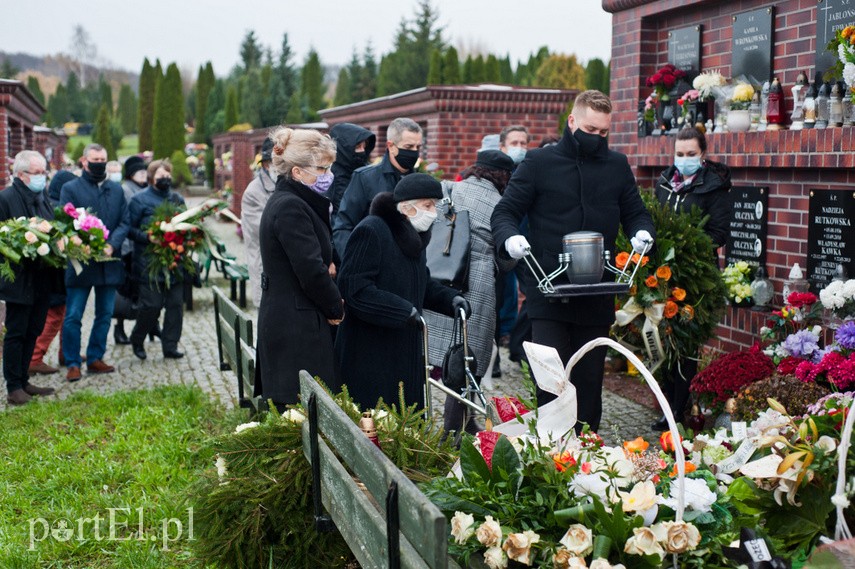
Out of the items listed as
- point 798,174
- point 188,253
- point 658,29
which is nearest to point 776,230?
point 798,174

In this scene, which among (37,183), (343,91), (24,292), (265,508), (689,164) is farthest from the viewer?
(343,91)

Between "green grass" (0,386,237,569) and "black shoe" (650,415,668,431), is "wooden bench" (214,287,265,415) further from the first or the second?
"black shoe" (650,415,668,431)

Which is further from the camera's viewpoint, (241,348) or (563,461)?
(241,348)

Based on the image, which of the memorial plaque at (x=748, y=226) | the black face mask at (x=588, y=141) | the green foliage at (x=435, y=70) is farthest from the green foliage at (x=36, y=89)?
the black face mask at (x=588, y=141)

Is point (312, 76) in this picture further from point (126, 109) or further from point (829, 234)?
point (829, 234)

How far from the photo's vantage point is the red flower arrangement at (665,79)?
8297 mm

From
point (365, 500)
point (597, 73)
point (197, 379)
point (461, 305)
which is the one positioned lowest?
point (197, 379)

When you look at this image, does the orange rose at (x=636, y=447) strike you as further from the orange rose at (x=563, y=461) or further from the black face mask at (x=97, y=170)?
the black face mask at (x=97, y=170)

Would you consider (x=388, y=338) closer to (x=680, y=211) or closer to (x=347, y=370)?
(x=347, y=370)

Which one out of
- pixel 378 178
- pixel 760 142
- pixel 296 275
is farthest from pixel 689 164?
pixel 296 275

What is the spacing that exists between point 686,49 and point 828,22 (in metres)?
1.77

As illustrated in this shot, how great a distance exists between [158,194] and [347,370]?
636 centimetres

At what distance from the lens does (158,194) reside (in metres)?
10.8

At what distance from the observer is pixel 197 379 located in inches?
358
